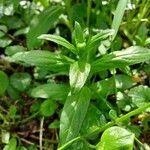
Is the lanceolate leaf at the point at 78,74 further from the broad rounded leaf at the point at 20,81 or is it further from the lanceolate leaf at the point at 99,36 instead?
the broad rounded leaf at the point at 20,81

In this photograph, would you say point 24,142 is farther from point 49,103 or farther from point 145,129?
point 145,129

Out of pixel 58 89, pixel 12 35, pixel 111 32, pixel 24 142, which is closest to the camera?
pixel 111 32

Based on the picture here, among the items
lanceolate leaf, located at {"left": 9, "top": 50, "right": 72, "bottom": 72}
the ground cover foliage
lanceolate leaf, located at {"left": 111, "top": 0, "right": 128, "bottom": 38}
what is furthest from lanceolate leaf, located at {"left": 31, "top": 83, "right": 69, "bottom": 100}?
lanceolate leaf, located at {"left": 111, "top": 0, "right": 128, "bottom": 38}

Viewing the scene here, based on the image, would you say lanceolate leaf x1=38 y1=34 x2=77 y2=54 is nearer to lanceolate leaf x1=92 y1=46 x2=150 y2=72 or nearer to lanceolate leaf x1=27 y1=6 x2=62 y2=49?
lanceolate leaf x1=92 y1=46 x2=150 y2=72

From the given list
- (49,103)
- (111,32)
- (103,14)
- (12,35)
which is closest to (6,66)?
(12,35)

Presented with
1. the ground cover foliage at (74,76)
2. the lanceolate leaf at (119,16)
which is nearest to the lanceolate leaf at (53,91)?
the ground cover foliage at (74,76)

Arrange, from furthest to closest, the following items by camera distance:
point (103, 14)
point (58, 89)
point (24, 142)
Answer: point (103, 14)
point (24, 142)
point (58, 89)

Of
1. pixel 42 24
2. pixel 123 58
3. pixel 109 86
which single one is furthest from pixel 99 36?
pixel 42 24
